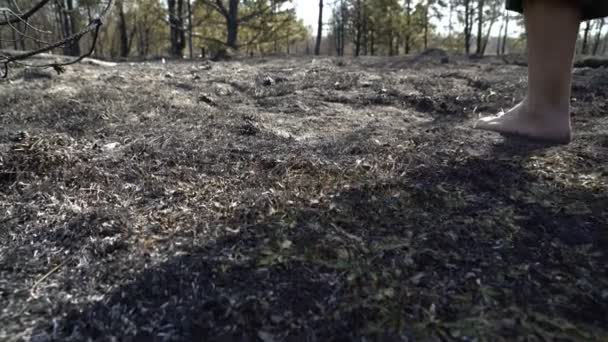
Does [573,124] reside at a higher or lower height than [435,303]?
higher

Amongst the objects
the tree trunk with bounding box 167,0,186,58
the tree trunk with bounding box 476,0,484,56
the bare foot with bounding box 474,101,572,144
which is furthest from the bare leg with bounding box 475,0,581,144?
the tree trunk with bounding box 476,0,484,56

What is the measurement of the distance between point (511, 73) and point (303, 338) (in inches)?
143

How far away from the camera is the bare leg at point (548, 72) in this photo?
1521 mm

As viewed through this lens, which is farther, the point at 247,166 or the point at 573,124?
the point at 573,124

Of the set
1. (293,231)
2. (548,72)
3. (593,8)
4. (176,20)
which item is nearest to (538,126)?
(548,72)

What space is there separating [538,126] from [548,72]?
0.22 m

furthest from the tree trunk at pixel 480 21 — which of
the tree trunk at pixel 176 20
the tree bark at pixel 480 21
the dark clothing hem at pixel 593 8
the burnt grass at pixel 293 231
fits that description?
the dark clothing hem at pixel 593 8

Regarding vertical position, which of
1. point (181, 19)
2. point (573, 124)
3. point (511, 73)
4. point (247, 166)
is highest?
point (181, 19)

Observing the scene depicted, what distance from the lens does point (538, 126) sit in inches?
64.9

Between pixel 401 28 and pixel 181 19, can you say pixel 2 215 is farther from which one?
pixel 401 28

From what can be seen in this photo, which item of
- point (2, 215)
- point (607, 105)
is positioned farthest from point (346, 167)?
point (607, 105)

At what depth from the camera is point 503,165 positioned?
56.4 inches

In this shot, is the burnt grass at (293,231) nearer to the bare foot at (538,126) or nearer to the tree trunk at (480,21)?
the bare foot at (538,126)

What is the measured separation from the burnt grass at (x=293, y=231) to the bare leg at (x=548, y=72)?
98 mm
